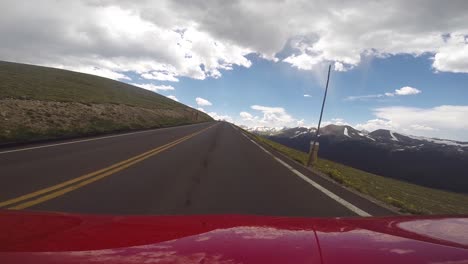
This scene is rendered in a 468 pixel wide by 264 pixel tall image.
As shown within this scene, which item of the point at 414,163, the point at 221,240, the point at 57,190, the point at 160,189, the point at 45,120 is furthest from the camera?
the point at 414,163

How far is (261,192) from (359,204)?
1991 millimetres

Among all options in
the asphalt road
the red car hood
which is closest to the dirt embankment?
the asphalt road

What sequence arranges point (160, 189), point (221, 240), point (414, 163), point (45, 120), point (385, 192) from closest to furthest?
1. point (221, 240)
2. point (160, 189)
3. point (385, 192)
4. point (45, 120)
5. point (414, 163)

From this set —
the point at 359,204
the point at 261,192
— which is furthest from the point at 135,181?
the point at 359,204

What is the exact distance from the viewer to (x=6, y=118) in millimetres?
19797

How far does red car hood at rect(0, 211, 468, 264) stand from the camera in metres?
2.22

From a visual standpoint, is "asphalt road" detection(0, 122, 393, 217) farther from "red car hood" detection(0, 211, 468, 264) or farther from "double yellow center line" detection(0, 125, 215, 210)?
"red car hood" detection(0, 211, 468, 264)

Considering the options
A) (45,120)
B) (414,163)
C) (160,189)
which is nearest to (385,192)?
(160,189)

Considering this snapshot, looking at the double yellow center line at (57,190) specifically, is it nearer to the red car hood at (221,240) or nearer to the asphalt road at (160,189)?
the asphalt road at (160,189)

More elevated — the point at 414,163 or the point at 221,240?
the point at 414,163

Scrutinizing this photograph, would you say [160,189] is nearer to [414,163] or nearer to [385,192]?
[385,192]

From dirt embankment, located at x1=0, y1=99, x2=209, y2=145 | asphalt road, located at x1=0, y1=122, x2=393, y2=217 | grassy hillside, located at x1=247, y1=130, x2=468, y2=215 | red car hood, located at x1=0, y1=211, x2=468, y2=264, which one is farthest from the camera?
dirt embankment, located at x1=0, y1=99, x2=209, y2=145

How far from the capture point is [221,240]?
2617 millimetres

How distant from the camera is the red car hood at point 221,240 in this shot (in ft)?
7.29
